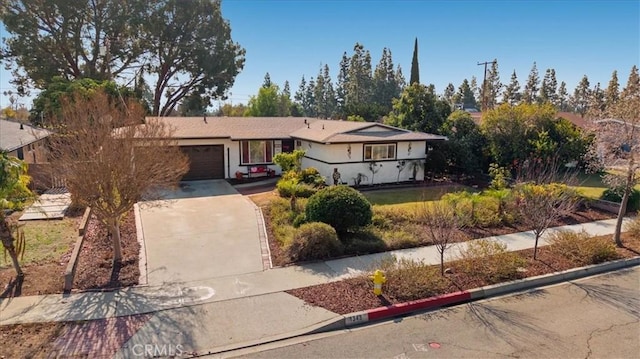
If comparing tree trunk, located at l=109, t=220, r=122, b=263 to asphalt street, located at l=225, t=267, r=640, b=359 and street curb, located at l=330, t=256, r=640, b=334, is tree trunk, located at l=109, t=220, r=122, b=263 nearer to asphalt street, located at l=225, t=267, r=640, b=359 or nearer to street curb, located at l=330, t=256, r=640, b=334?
asphalt street, located at l=225, t=267, r=640, b=359

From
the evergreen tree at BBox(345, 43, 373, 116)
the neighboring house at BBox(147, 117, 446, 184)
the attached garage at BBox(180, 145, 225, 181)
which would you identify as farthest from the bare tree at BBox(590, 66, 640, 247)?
the evergreen tree at BBox(345, 43, 373, 116)

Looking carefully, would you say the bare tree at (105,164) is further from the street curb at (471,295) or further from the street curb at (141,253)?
the street curb at (471,295)

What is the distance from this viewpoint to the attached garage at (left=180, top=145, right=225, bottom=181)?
21.2 metres

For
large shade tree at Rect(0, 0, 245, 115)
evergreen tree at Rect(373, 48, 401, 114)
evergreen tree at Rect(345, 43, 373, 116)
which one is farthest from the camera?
evergreen tree at Rect(345, 43, 373, 116)

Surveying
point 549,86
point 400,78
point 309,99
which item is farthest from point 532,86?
point 309,99

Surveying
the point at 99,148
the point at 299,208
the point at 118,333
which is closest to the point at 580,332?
the point at 118,333

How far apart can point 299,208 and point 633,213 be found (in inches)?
516

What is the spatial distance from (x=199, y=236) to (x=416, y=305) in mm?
7096

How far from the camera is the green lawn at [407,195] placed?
1700 cm

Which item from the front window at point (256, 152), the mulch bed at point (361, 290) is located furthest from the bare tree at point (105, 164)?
the front window at point (256, 152)

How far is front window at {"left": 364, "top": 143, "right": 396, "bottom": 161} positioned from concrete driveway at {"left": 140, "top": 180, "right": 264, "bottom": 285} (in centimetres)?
676

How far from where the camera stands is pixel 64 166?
9203 millimetres

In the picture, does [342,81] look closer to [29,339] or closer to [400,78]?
[400,78]

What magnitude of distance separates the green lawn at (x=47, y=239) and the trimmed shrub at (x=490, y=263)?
1048cm
